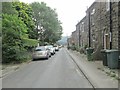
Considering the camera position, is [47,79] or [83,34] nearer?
[47,79]

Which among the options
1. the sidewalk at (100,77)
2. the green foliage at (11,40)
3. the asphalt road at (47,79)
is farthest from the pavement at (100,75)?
the green foliage at (11,40)

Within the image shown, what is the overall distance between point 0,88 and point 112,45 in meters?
12.7

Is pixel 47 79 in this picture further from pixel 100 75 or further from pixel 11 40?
pixel 11 40

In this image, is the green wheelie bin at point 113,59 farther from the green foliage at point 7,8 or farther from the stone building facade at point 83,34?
the stone building facade at point 83,34

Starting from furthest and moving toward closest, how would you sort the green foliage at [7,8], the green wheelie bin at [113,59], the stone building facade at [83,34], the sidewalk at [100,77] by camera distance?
the stone building facade at [83,34]
the green foliage at [7,8]
the green wheelie bin at [113,59]
the sidewalk at [100,77]

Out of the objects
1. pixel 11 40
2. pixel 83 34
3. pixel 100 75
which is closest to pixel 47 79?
pixel 100 75

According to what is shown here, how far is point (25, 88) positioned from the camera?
9.73m

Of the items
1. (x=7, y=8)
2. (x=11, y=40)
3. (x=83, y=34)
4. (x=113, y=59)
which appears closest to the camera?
(x=113, y=59)

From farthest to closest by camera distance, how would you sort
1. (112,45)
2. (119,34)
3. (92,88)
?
1. (112,45)
2. (119,34)
3. (92,88)

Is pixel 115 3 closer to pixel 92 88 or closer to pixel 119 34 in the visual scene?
pixel 119 34

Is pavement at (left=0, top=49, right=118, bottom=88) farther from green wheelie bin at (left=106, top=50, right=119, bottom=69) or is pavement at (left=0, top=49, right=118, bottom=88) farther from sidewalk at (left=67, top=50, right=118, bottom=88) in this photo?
green wheelie bin at (left=106, top=50, right=119, bottom=69)

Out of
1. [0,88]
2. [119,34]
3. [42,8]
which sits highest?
[42,8]

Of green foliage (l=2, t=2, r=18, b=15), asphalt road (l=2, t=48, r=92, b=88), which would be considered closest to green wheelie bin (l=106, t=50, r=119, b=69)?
asphalt road (l=2, t=48, r=92, b=88)

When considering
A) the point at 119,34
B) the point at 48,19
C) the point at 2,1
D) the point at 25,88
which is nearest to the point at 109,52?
the point at 119,34
